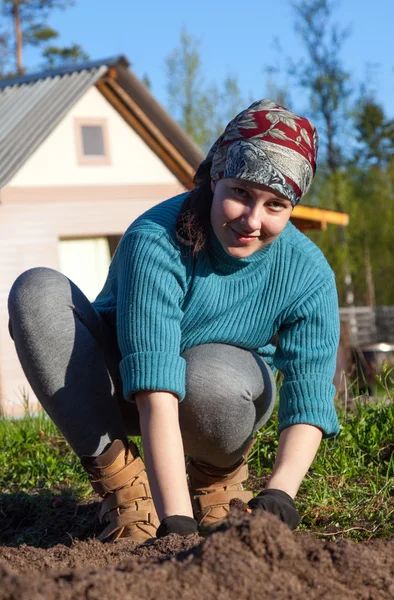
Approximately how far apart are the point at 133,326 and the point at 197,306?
0.23 m

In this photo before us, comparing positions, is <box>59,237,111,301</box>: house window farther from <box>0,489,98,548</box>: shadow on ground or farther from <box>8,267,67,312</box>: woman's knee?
<box>8,267,67,312</box>: woman's knee

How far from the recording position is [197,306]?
7.63 ft

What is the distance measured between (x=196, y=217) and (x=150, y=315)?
30 centimetres

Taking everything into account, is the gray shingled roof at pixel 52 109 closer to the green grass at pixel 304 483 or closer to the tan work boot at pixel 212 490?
the green grass at pixel 304 483

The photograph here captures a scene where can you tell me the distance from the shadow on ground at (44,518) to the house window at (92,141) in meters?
11.7

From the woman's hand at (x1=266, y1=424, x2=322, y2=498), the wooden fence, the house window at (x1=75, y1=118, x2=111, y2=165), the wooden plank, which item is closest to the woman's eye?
the woman's hand at (x1=266, y1=424, x2=322, y2=498)

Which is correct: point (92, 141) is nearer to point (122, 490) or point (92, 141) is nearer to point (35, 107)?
point (35, 107)

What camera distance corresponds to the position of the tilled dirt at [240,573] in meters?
1.28

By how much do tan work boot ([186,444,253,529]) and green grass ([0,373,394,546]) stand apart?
0.21 metres

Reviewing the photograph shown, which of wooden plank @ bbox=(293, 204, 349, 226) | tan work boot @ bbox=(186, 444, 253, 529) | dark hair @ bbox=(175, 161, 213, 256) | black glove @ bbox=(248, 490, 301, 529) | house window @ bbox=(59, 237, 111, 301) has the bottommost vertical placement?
house window @ bbox=(59, 237, 111, 301)

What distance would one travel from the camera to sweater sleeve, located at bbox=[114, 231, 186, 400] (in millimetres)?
2098

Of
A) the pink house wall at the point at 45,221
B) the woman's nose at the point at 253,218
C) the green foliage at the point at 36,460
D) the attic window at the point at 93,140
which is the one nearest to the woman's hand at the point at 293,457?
the woman's nose at the point at 253,218

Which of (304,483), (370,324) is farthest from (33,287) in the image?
(370,324)

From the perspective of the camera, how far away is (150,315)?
7.08ft
